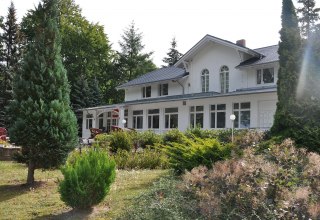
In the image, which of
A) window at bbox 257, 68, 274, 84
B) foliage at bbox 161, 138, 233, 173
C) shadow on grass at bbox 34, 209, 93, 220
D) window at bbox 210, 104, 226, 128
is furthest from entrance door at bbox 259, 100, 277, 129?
shadow on grass at bbox 34, 209, 93, 220

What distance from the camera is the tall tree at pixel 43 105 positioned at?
8805 mm

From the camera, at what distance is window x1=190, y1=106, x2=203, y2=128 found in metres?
28.6

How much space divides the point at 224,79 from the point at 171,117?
543 cm

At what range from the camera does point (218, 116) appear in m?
27.4

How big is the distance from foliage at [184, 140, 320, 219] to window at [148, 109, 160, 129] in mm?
27129

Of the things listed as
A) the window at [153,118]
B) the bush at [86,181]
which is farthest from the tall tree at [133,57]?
the bush at [86,181]

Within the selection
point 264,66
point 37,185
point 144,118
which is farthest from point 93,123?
point 37,185

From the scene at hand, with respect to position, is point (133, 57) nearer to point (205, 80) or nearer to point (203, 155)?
point (205, 80)

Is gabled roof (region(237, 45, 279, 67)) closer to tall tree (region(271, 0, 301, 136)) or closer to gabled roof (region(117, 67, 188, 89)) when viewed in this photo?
gabled roof (region(117, 67, 188, 89))

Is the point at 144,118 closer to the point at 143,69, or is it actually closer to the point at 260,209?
the point at 143,69

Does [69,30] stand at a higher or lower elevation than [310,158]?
higher

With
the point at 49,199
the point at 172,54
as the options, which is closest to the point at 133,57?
the point at 172,54

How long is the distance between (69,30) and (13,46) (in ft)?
29.3

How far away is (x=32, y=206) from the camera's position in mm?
7246
